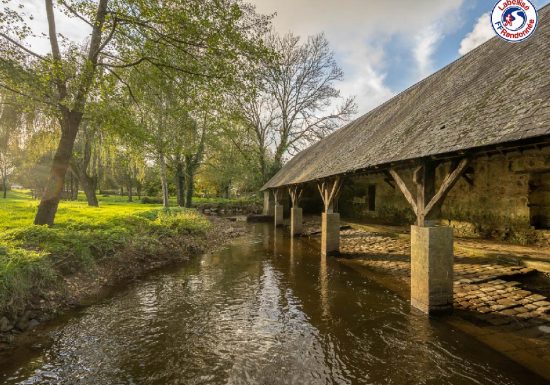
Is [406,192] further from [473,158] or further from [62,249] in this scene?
[62,249]

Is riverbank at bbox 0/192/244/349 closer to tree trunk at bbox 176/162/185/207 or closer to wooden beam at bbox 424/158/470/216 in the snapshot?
wooden beam at bbox 424/158/470/216

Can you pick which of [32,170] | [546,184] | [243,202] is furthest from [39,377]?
[32,170]

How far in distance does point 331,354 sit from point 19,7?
965cm

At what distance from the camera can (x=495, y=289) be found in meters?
5.02

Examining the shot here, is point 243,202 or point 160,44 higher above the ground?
point 160,44

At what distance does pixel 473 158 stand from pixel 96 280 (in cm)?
727

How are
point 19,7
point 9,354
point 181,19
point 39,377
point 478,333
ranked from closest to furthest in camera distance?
point 39,377, point 9,354, point 478,333, point 19,7, point 181,19

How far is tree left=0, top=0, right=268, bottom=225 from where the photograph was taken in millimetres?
6938

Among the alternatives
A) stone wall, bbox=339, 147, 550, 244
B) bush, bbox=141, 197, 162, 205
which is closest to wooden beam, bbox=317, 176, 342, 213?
stone wall, bbox=339, 147, 550, 244

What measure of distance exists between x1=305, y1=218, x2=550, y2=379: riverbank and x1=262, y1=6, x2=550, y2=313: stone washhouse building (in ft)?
1.73

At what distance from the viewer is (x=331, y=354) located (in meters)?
3.63

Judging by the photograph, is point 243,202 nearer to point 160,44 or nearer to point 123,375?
point 160,44

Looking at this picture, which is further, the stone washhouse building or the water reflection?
the water reflection

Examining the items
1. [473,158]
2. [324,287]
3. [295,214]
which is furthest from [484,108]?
[295,214]
